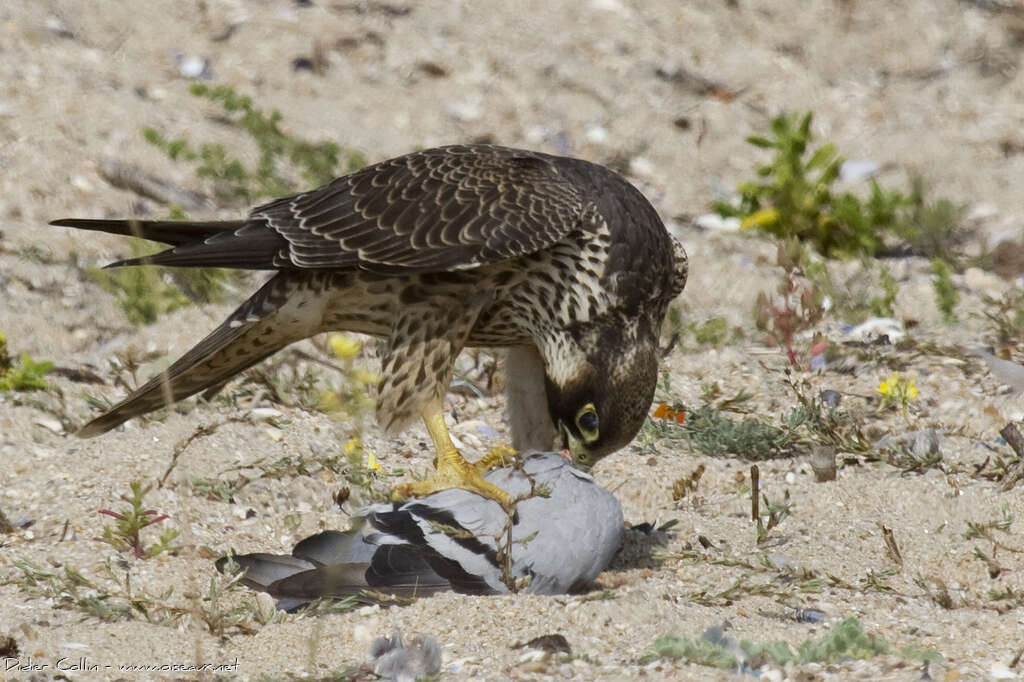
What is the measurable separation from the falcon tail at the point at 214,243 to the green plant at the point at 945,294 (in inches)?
111

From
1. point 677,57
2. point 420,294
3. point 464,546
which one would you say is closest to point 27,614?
point 464,546

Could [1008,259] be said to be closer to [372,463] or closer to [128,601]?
[372,463]

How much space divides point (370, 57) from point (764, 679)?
20.5ft

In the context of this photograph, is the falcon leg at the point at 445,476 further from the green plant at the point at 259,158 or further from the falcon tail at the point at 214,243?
the green plant at the point at 259,158

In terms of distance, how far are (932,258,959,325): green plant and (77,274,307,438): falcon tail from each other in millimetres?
2704

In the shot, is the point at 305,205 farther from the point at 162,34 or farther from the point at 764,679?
the point at 162,34

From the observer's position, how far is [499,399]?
5566 mm

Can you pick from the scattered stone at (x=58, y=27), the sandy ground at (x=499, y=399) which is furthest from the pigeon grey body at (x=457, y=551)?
the scattered stone at (x=58, y=27)

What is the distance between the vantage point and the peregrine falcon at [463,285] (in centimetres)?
438

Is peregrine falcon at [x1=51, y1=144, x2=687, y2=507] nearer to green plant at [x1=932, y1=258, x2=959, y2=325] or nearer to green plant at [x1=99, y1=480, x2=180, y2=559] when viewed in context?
green plant at [x1=99, y1=480, x2=180, y2=559]

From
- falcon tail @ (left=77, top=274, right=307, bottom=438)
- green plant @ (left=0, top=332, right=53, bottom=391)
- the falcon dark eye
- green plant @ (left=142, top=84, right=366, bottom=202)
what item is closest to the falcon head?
the falcon dark eye

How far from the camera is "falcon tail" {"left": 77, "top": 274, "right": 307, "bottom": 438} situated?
459 cm

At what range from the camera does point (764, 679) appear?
322 centimetres

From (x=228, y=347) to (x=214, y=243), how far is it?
320 mm
